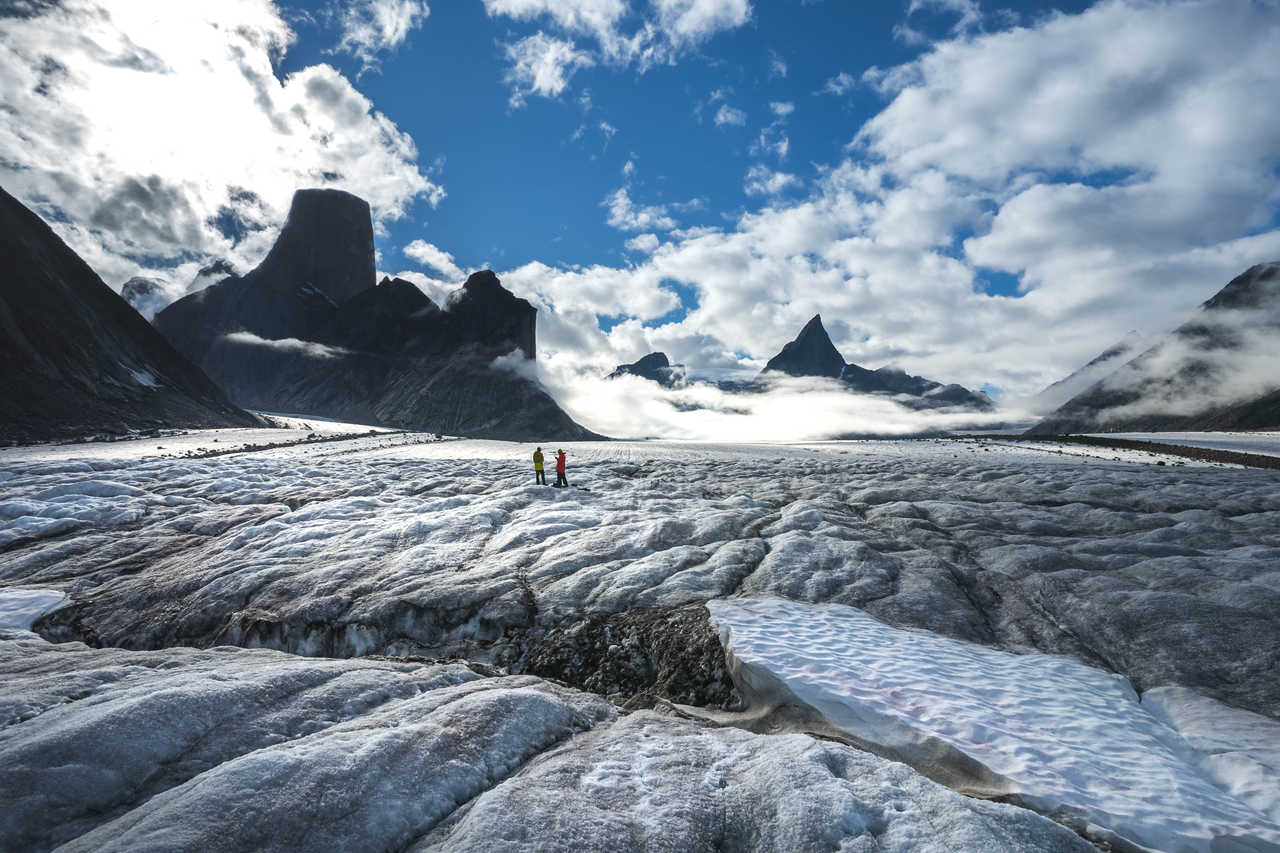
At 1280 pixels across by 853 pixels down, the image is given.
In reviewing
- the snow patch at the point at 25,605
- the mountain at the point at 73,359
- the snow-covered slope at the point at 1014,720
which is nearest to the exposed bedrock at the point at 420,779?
the snow-covered slope at the point at 1014,720

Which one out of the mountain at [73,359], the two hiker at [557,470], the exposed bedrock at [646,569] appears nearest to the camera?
the exposed bedrock at [646,569]

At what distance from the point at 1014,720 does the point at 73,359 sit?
3936 inches

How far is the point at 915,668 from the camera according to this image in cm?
780

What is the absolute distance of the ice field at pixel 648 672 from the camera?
4418 mm

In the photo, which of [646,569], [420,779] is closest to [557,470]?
[646,569]

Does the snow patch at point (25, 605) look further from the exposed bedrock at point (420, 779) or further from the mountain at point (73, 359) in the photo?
the mountain at point (73, 359)

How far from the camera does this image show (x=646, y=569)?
1138 cm

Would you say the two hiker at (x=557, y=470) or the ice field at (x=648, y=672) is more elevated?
the two hiker at (x=557, y=470)

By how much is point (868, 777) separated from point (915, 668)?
11.6 feet

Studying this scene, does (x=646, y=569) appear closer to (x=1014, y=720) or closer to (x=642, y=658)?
(x=642, y=658)

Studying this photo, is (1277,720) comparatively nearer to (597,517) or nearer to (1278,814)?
(1278,814)

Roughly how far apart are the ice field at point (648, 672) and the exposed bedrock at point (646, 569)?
3.0 inches

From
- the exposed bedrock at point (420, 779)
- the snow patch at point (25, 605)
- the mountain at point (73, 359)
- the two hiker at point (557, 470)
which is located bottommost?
the snow patch at point (25, 605)

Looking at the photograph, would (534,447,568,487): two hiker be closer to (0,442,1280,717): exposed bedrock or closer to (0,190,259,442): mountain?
(0,442,1280,717): exposed bedrock
